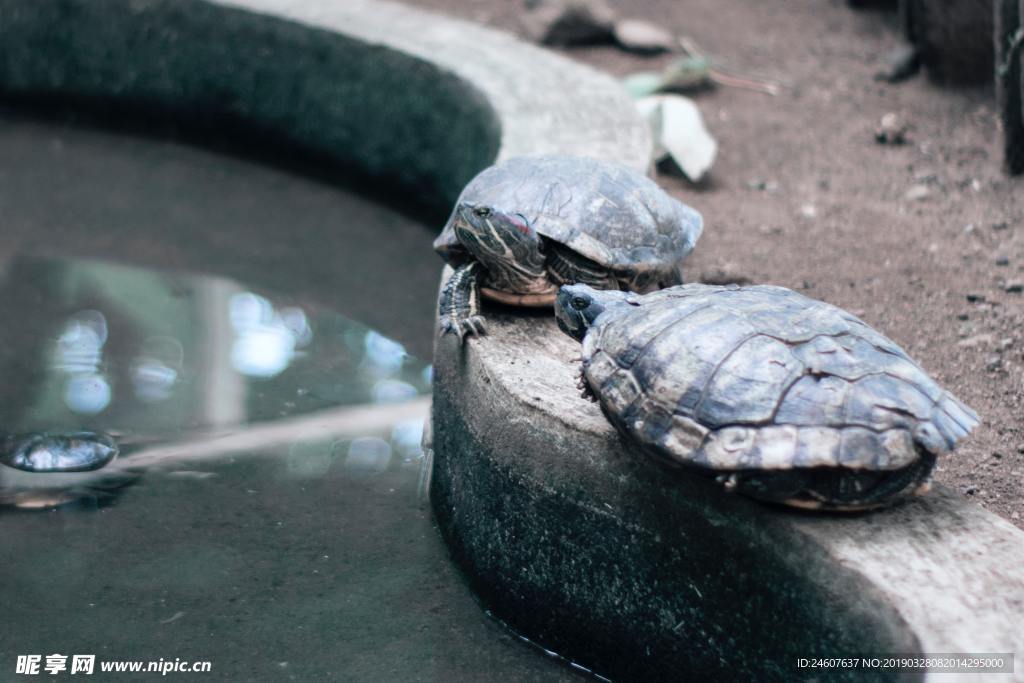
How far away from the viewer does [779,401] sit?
2.54m

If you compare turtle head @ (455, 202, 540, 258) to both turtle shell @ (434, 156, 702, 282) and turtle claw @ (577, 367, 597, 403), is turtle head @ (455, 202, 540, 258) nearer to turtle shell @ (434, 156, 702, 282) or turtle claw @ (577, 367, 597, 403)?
turtle shell @ (434, 156, 702, 282)

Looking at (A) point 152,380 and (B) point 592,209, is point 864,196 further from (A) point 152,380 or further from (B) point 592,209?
(A) point 152,380

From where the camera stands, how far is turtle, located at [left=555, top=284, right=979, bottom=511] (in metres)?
2.49

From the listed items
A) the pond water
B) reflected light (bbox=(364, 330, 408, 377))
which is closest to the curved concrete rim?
the pond water

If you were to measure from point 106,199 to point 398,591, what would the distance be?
368 centimetres

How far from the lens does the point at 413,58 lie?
5.93 meters

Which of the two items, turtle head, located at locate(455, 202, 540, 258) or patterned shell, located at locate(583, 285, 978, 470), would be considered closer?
patterned shell, located at locate(583, 285, 978, 470)

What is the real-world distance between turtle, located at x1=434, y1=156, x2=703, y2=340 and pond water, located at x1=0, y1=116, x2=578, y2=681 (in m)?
0.98

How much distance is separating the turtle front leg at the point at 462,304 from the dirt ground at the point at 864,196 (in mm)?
1410

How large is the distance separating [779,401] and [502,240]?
111cm

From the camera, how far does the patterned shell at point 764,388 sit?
2.49m

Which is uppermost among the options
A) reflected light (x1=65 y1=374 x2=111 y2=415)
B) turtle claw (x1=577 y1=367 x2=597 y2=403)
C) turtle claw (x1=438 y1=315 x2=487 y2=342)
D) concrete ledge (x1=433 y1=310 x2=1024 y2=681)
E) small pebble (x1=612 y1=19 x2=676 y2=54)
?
small pebble (x1=612 y1=19 x2=676 y2=54)

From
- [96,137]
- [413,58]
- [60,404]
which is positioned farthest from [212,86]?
→ [60,404]

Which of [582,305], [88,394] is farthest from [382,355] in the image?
[582,305]
